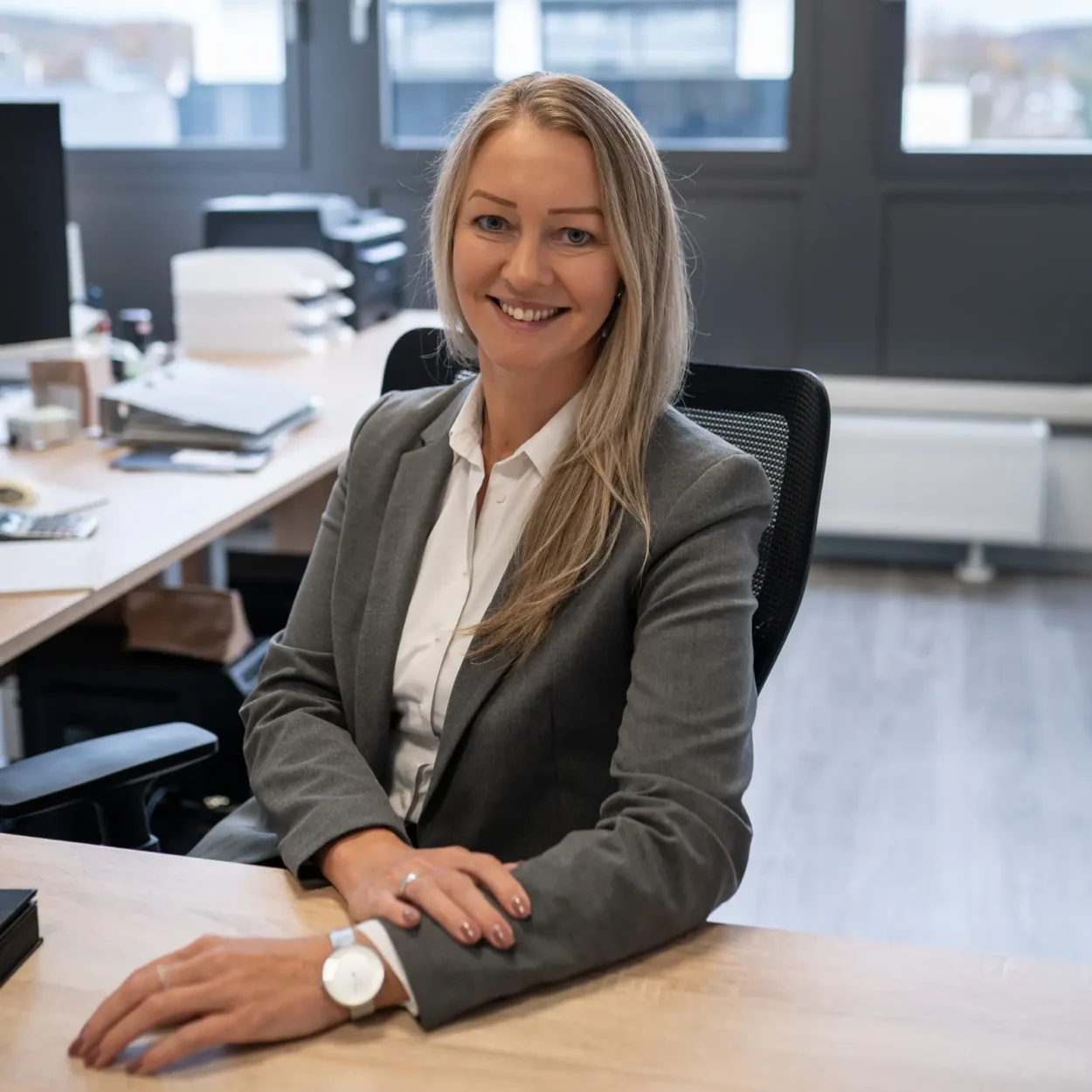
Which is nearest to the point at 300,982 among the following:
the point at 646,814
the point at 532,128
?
the point at 646,814

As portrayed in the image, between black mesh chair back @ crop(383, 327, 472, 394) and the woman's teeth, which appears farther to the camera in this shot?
black mesh chair back @ crop(383, 327, 472, 394)

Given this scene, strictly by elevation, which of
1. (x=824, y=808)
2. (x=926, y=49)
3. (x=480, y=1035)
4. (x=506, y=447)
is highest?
(x=926, y=49)

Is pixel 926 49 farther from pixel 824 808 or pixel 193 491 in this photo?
pixel 193 491

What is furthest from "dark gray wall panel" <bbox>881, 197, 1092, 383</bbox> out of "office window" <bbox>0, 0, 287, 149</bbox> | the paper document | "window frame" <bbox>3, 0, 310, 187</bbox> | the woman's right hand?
the woman's right hand

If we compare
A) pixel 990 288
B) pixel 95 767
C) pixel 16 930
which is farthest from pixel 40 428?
pixel 990 288

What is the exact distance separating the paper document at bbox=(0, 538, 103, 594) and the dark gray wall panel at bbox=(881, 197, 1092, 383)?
3.13 m

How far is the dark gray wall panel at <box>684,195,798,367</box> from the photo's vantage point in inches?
178

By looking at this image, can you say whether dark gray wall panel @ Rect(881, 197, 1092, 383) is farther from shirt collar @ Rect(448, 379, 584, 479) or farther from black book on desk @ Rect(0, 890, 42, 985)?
black book on desk @ Rect(0, 890, 42, 985)

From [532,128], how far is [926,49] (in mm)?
3382

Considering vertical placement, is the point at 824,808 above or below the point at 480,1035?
below

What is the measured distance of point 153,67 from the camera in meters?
4.78

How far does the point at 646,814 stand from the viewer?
3.84ft

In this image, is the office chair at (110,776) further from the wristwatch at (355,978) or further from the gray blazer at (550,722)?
the wristwatch at (355,978)

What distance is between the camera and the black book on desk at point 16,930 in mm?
1049
